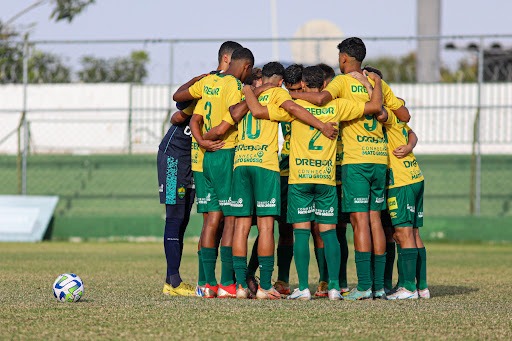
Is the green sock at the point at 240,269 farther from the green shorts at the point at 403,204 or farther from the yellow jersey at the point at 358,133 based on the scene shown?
the green shorts at the point at 403,204

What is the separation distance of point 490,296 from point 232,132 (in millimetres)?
2959

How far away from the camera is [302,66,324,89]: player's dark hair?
9.24m

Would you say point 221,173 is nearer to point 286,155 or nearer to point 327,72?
point 286,155

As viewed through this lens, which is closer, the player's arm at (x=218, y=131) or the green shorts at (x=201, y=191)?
the player's arm at (x=218, y=131)

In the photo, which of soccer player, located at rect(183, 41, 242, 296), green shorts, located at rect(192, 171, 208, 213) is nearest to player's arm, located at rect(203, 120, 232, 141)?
soccer player, located at rect(183, 41, 242, 296)

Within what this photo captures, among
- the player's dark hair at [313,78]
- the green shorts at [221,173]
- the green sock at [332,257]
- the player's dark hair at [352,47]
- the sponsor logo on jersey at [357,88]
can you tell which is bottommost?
the green sock at [332,257]

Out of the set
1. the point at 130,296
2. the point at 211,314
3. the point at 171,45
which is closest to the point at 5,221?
the point at 171,45

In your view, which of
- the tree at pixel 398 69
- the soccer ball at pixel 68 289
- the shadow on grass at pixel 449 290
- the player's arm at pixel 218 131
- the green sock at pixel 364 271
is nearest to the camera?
the soccer ball at pixel 68 289

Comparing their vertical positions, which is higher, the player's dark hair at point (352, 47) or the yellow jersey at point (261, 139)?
the player's dark hair at point (352, 47)

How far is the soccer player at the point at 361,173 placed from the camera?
928cm

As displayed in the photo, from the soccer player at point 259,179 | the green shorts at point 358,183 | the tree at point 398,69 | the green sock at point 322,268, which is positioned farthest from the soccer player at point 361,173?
the tree at point 398,69

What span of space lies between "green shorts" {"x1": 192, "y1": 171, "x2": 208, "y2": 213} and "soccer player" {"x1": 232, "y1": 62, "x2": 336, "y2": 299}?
1.41 ft

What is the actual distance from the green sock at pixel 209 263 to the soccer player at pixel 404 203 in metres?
1.68

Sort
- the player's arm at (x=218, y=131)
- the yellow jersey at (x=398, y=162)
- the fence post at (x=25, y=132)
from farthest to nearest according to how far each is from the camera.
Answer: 1. the fence post at (x=25, y=132)
2. the yellow jersey at (x=398, y=162)
3. the player's arm at (x=218, y=131)
